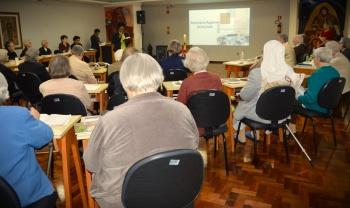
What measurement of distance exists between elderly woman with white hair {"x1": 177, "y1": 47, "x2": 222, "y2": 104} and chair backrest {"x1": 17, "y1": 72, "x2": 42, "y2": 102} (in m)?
2.48

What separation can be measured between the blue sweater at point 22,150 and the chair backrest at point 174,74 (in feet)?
9.95

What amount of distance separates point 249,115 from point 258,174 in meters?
0.60

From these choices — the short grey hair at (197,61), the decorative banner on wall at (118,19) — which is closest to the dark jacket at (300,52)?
the short grey hair at (197,61)

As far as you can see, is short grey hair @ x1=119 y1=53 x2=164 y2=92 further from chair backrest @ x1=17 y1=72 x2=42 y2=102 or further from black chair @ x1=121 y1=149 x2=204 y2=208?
chair backrest @ x1=17 y1=72 x2=42 y2=102

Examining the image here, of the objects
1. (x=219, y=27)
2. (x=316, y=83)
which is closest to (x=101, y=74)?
(x=316, y=83)

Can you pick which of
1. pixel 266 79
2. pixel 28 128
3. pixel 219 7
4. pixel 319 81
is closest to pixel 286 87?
pixel 266 79

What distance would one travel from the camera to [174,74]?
463 centimetres

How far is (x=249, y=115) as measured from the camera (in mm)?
3258

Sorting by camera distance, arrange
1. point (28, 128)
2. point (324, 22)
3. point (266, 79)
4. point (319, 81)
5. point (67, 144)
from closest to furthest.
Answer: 1. point (28, 128)
2. point (67, 144)
3. point (266, 79)
4. point (319, 81)
5. point (324, 22)

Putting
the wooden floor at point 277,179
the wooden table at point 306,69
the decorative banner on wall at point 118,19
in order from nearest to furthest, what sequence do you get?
the wooden floor at point 277,179
the wooden table at point 306,69
the decorative banner on wall at point 118,19

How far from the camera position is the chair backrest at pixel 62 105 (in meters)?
2.76

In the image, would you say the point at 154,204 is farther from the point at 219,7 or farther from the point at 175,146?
the point at 219,7

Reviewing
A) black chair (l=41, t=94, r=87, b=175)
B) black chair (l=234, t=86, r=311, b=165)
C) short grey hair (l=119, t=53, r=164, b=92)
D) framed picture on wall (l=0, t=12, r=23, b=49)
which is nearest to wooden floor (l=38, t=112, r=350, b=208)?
black chair (l=234, t=86, r=311, b=165)

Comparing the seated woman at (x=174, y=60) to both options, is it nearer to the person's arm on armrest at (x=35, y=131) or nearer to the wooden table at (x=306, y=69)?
the wooden table at (x=306, y=69)
